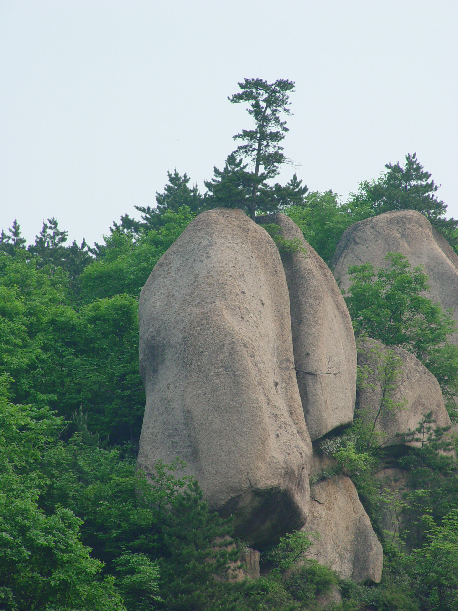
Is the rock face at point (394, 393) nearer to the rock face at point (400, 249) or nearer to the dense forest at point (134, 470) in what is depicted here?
the dense forest at point (134, 470)

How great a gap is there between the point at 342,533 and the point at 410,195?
29398mm

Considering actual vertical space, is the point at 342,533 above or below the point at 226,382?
below

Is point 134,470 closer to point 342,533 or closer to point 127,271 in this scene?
point 342,533

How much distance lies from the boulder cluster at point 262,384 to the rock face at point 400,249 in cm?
1080

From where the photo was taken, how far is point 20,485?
1803 centimetres

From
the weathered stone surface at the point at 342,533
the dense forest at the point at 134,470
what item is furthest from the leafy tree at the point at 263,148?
the weathered stone surface at the point at 342,533

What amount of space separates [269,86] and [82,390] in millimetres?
15669

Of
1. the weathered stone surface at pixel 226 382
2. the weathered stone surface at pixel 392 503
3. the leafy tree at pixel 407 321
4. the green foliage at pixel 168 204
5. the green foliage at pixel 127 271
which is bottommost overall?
the weathered stone surface at pixel 392 503

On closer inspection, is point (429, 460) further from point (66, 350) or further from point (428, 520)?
point (66, 350)

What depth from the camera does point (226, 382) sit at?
71.2 ft

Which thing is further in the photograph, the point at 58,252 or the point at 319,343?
the point at 58,252

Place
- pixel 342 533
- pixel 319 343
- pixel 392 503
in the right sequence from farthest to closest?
1. pixel 392 503
2. pixel 319 343
3. pixel 342 533

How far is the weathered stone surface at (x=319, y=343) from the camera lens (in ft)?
86.6

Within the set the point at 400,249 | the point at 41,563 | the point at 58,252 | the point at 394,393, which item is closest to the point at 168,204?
the point at 58,252
